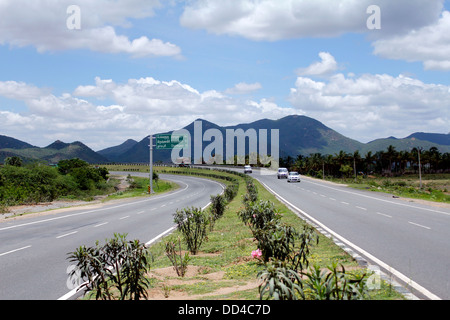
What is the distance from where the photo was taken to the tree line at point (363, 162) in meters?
121

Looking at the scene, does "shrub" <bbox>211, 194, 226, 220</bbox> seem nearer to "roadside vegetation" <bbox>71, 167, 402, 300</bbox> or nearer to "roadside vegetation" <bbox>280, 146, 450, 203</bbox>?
"roadside vegetation" <bbox>71, 167, 402, 300</bbox>

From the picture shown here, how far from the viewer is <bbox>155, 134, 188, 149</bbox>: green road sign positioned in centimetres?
5041

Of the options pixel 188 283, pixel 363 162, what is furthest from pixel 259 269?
pixel 363 162

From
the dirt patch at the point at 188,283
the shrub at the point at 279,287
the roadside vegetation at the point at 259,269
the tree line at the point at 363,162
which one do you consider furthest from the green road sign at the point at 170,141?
the tree line at the point at 363,162

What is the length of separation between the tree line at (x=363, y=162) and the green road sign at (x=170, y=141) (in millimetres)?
68725

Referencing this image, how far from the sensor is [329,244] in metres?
11.9

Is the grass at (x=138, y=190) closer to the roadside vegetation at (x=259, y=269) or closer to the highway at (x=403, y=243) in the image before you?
the highway at (x=403, y=243)

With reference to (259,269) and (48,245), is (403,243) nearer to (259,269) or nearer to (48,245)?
(259,269)

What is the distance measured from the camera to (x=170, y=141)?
50.6 meters

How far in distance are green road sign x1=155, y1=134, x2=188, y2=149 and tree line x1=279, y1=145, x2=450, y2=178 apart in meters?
68.7

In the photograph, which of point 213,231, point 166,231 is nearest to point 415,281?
point 213,231

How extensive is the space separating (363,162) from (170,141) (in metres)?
96.6

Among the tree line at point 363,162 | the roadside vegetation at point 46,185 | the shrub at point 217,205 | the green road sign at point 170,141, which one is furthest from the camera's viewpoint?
the tree line at point 363,162

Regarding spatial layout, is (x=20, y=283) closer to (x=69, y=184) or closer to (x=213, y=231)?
(x=213, y=231)
